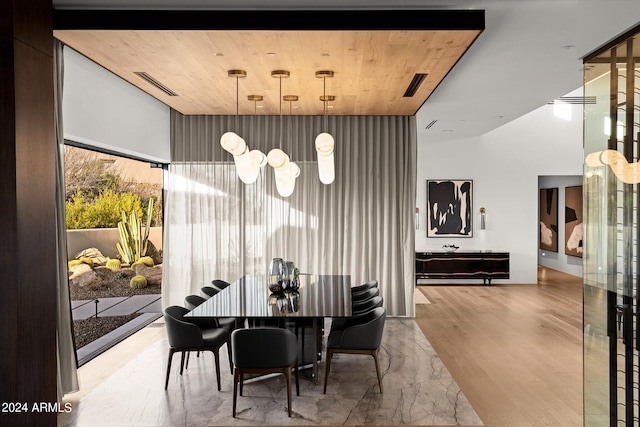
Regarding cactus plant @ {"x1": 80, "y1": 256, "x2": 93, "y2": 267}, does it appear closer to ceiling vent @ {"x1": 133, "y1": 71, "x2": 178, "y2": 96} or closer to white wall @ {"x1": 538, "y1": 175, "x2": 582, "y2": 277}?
ceiling vent @ {"x1": 133, "y1": 71, "x2": 178, "y2": 96}

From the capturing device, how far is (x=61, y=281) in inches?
176

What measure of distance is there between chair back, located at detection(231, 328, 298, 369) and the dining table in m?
0.28

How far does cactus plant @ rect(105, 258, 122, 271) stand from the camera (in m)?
7.34

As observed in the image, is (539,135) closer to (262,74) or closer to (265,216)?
(265,216)

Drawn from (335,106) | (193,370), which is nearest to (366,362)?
(193,370)

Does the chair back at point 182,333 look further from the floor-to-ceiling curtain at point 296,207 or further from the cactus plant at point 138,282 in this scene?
the cactus plant at point 138,282

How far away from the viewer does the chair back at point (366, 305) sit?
205 inches

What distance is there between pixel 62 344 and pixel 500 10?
422 centimetres

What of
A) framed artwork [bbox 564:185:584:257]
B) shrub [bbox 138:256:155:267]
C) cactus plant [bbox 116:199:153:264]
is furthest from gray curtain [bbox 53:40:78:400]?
framed artwork [bbox 564:185:584:257]

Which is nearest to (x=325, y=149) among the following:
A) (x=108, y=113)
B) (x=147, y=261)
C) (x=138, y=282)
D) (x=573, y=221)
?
(x=108, y=113)

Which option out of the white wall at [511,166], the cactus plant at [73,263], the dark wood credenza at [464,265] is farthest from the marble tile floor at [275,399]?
the white wall at [511,166]

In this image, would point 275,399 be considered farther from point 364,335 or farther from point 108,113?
point 108,113

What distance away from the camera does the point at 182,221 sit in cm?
795

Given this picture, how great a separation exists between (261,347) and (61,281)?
5.91 feet
